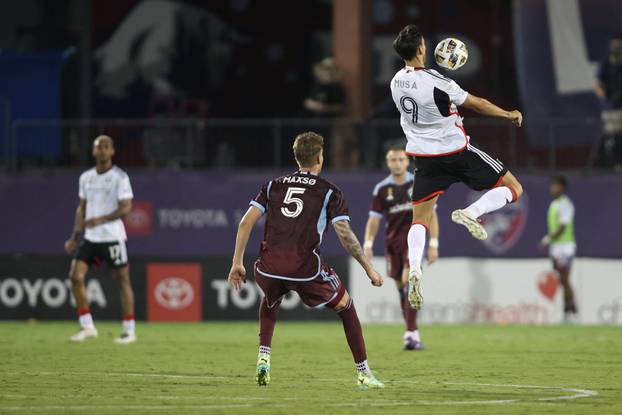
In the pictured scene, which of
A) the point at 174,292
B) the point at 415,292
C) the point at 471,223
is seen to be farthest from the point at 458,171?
the point at 174,292

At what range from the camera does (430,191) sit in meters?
13.1

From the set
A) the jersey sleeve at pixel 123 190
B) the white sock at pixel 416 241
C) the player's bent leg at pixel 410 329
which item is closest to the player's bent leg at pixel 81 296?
the jersey sleeve at pixel 123 190

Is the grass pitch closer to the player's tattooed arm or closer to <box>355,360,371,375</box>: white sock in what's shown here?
<box>355,360,371,375</box>: white sock

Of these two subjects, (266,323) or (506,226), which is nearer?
(266,323)

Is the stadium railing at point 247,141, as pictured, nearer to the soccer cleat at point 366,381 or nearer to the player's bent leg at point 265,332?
the soccer cleat at point 366,381

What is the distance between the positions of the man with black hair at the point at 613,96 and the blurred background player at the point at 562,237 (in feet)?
3.34

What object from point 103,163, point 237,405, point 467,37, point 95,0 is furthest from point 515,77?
point 237,405

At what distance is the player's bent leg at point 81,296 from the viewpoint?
1819 cm

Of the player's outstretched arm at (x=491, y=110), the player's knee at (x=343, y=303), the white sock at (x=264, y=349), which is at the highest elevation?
the player's outstretched arm at (x=491, y=110)

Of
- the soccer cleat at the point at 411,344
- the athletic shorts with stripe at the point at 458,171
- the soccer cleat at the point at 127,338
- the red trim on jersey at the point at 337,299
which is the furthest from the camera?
the soccer cleat at the point at 127,338

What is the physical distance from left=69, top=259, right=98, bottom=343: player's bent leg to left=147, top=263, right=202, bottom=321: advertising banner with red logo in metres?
4.53

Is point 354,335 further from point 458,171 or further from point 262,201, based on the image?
point 458,171

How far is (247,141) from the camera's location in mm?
24172

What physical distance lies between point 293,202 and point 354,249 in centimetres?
69
